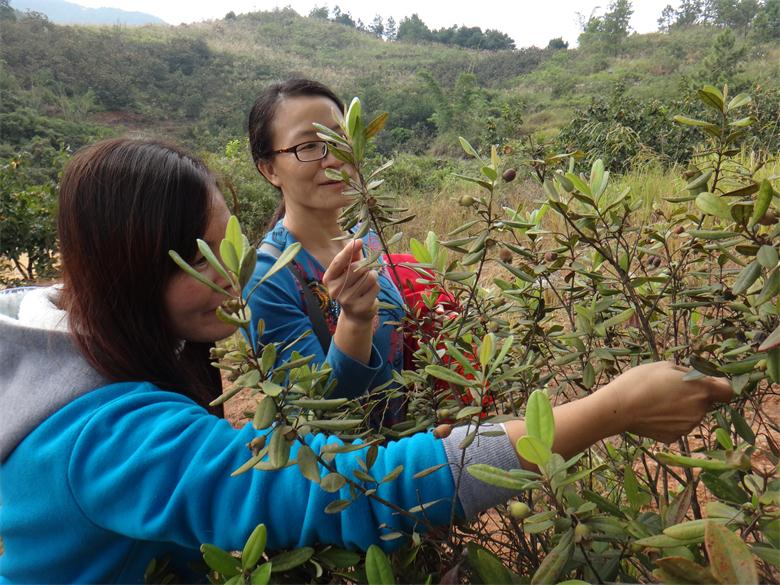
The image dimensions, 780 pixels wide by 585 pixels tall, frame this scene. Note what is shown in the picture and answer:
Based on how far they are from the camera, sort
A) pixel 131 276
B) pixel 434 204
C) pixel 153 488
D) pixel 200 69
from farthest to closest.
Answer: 1. pixel 200 69
2. pixel 434 204
3. pixel 131 276
4. pixel 153 488

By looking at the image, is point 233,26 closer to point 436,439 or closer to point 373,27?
point 373,27

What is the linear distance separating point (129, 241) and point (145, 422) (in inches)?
12.0

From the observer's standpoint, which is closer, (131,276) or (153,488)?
(153,488)

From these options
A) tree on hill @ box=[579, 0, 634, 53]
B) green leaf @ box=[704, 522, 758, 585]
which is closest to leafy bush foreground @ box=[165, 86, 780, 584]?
green leaf @ box=[704, 522, 758, 585]

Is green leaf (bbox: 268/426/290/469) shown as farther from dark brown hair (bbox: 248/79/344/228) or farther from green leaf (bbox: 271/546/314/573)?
dark brown hair (bbox: 248/79/344/228)

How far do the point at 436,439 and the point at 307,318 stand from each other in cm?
66

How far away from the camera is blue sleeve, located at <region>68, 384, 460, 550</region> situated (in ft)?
2.26

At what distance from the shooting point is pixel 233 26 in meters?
37.9

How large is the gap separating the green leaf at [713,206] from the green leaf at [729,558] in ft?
1.08

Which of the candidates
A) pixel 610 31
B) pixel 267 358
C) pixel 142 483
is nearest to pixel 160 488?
pixel 142 483

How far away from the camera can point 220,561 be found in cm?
59

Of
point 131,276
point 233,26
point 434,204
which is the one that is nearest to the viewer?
point 131,276

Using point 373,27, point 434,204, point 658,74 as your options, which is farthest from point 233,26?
point 434,204

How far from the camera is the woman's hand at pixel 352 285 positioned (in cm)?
92
